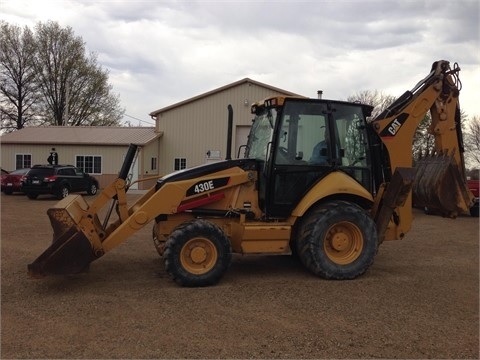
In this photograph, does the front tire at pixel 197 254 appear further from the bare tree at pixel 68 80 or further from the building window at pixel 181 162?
the bare tree at pixel 68 80

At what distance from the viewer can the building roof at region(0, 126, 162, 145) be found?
31.9 meters

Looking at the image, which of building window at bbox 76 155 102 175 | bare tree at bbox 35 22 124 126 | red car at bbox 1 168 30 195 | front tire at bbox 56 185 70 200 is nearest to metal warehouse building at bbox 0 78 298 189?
building window at bbox 76 155 102 175

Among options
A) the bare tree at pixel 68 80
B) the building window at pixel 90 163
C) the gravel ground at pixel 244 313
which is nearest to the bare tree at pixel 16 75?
the bare tree at pixel 68 80

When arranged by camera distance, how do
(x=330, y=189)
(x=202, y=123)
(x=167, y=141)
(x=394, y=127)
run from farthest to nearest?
(x=167, y=141) → (x=202, y=123) → (x=394, y=127) → (x=330, y=189)

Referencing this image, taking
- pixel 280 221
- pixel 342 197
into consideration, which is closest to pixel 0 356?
pixel 280 221

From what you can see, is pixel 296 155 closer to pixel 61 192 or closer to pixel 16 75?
pixel 61 192

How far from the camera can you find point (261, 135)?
317 inches

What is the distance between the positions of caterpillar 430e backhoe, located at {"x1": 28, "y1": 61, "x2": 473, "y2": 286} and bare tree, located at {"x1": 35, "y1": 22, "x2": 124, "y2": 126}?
42.0m

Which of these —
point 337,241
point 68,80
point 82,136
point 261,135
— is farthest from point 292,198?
point 68,80

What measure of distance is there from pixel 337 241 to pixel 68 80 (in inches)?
1776

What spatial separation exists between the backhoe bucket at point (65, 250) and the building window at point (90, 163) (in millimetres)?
26026

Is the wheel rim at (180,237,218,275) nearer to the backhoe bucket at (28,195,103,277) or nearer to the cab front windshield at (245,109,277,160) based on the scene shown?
the backhoe bucket at (28,195,103,277)

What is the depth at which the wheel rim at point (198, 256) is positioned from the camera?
6.90 meters

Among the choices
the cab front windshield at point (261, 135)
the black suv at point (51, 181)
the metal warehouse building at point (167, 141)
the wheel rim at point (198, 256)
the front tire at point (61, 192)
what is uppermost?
the metal warehouse building at point (167, 141)
